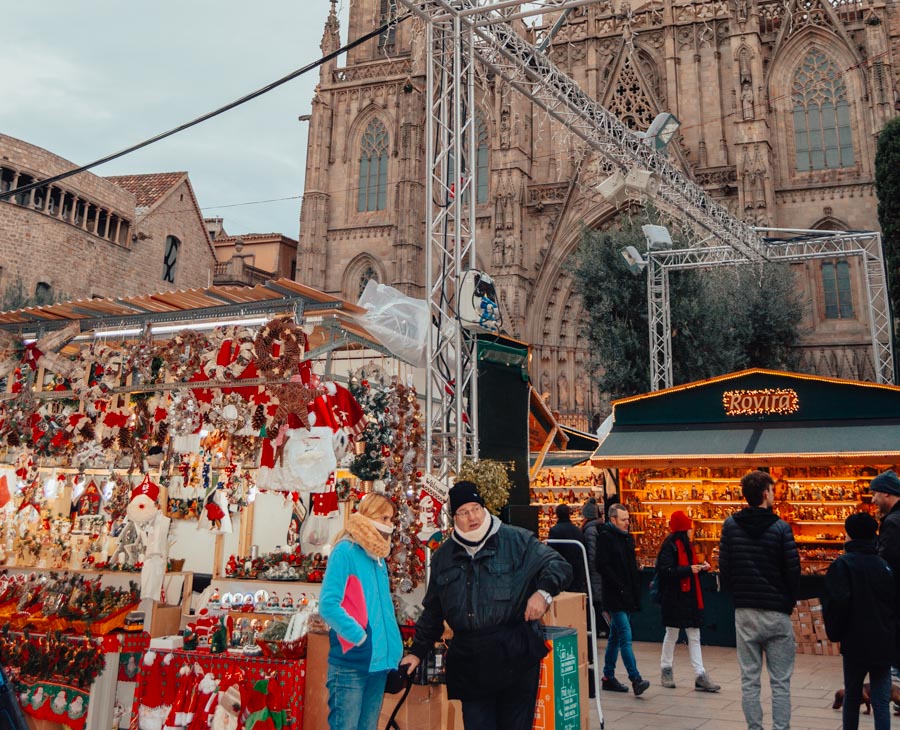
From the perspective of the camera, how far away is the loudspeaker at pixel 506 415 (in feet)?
28.4

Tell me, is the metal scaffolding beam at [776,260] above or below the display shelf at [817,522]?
above

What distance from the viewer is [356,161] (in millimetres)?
31734

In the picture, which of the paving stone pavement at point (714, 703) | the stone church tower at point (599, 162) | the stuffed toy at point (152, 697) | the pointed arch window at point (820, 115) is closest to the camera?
the stuffed toy at point (152, 697)

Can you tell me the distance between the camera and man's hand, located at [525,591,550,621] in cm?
321

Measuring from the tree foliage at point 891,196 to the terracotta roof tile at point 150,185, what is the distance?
85.3 feet

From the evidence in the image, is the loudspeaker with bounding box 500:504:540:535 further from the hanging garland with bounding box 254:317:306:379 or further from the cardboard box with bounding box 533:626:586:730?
the hanging garland with bounding box 254:317:306:379

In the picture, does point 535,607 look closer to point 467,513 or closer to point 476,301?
point 467,513

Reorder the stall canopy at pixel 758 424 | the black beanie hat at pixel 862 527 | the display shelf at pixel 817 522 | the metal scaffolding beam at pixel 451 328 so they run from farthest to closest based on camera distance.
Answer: the display shelf at pixel 817 522
the stall canopy at pixel 758 424
the metal scaffolding beam at pixel 451 328
the black beanie hat at pixel 862 527

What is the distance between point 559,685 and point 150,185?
32.6 meters

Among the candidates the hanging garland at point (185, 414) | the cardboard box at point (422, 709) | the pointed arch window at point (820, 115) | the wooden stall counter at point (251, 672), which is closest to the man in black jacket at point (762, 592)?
the cardboard box at point (422, 709)

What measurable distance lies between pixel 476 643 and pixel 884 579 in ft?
9.87

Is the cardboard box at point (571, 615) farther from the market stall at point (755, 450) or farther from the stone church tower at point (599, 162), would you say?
the stone church tower at point (599, 162)

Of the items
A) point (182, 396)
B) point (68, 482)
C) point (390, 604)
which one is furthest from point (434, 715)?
point (68, 482)

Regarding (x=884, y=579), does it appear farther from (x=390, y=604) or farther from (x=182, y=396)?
(x=182, y=396)
